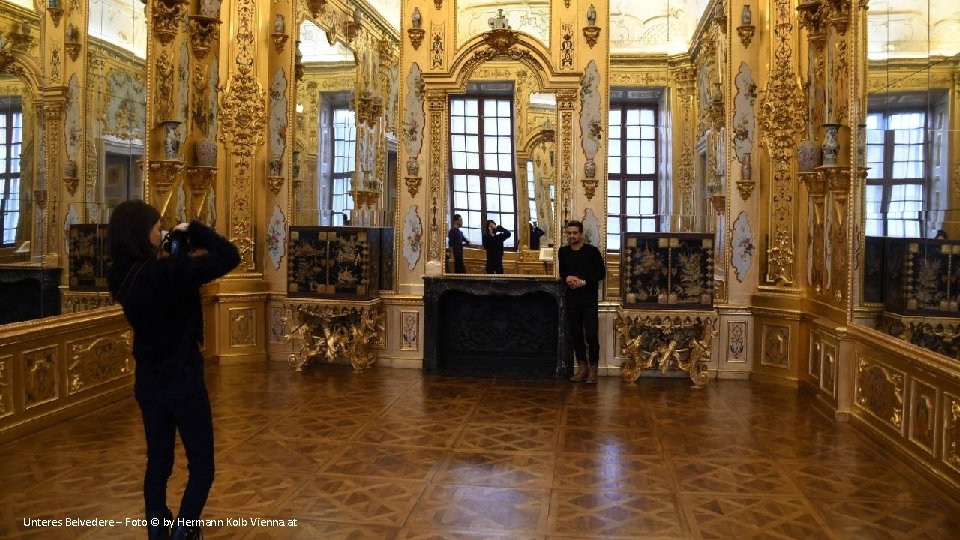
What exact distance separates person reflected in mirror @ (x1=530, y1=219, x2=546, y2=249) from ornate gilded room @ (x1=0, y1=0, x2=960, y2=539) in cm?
4

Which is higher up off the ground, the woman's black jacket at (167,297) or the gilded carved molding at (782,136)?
the gilded carved molding at (782,136)

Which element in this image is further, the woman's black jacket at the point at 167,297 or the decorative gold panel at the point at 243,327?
the decorative gold panel at the point at 243,327

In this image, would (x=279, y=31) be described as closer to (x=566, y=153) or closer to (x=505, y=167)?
(x=505, y=167)

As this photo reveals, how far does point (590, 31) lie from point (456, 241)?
9.13 feet

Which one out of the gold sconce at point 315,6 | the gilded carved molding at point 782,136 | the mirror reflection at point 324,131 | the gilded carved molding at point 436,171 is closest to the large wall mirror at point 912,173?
the gilded carved molding at point 782,136

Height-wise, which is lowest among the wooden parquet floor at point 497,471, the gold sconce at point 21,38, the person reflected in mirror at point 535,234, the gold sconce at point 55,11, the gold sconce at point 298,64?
the wooden parquet floor at point 497,471

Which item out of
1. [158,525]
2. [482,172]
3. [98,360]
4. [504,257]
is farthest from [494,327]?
[158,525]

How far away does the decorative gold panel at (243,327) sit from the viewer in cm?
928

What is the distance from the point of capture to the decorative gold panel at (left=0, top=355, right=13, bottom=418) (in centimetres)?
569

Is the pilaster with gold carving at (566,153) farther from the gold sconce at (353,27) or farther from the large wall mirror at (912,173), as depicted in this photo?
the large wall mirror at (912,173)

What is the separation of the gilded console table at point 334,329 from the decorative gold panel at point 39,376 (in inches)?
113

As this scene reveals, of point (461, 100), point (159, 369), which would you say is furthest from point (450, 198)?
point (159, 369)

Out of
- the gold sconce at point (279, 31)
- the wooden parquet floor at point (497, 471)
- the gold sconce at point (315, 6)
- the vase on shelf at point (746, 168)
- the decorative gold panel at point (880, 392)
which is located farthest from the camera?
the gold sconce at point (315, 6)

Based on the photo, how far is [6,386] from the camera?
18.9 feet
